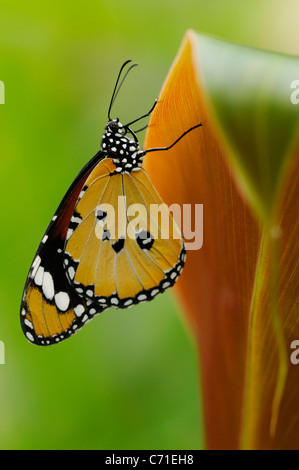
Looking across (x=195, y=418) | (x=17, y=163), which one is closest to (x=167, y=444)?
(x=195, y=418)

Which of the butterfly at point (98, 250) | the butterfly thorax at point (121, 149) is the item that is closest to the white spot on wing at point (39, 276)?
the butterfly at point (98, 250)

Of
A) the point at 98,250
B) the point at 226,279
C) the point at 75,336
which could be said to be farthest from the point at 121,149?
the point at 75,336

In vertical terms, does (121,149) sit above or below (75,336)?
above

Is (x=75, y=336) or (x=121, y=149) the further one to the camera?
(x=75, y=336)

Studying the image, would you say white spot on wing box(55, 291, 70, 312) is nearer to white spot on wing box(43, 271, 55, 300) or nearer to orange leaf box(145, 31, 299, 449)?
white spot on wing box(43, 271, 55, 300)

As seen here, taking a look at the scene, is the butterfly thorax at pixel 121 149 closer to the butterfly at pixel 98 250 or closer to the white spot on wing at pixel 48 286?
the butterfly at pixel 98 250

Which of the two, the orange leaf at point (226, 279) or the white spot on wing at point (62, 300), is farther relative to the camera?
the white spot on wing at point (62, 300)

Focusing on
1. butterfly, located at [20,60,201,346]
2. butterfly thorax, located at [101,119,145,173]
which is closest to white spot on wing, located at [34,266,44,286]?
butterfly, located at [20,60,201,346]

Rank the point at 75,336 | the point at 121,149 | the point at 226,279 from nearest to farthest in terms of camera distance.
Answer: the point at 226,279 < the point at 121,149 < the point at 75,336

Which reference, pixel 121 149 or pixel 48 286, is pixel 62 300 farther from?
pixel 121 149
